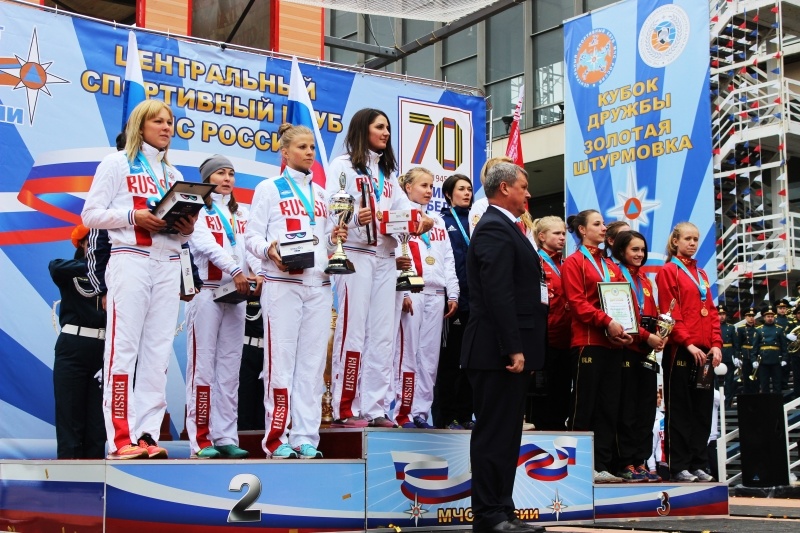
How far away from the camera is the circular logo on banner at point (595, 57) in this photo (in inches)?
600

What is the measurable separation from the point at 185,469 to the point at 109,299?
38.7 inches

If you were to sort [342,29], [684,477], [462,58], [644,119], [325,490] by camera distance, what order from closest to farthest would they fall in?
[325,490]
[684,477]
[644,119]
[462,58]
[342,29]

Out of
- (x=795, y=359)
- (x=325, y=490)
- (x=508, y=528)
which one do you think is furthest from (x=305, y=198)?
(x=795, y=359)

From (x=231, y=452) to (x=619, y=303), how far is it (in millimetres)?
2855

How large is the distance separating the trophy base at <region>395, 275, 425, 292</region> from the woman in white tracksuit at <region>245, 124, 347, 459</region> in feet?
1.96

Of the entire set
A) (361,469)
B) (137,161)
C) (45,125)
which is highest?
(45,125)

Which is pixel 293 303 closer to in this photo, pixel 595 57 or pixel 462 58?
pixel 595 57

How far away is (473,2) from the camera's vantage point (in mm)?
10086

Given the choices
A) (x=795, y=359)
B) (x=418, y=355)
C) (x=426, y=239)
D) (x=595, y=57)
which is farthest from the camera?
(x=795, y=359)

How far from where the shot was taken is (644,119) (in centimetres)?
1466

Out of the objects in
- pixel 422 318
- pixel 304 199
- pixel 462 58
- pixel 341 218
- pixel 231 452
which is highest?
pixel 462 58

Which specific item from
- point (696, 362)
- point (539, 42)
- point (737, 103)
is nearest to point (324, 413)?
point (696, 362)

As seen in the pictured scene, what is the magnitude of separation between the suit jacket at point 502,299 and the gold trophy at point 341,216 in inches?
29.7

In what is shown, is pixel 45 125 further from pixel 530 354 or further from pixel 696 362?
pixel 696 362
